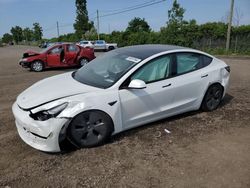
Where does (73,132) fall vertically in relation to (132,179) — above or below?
above

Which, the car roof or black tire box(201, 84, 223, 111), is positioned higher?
the car roof

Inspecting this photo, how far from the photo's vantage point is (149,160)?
3.76m

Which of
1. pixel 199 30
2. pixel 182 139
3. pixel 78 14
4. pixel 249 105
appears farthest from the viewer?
pixel 78 14

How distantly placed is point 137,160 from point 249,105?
359cm

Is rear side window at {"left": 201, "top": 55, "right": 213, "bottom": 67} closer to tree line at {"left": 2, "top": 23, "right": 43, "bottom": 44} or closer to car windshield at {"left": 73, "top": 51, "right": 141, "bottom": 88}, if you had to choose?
car windshield at {"left": 73, "top": 51, "right": 141, "bottom": 88}

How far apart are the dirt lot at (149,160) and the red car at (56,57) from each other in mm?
8983

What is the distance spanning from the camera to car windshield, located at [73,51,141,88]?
4363 mm

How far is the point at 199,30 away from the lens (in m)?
27.3

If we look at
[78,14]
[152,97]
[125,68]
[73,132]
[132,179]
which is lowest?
[132,179]

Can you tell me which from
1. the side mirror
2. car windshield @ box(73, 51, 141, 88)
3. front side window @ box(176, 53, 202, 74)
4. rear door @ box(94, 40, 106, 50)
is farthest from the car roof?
rear door @ box(94, 40, 106, 50)

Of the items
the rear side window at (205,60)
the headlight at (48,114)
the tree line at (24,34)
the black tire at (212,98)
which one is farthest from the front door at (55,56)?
the tree line at (24,34)

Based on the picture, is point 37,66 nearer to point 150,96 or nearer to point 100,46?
point 150,96

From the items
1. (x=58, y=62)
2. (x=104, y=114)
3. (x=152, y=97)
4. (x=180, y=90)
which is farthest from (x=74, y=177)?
(x=58, y=62)

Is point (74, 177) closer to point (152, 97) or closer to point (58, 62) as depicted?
point (152, 97)
